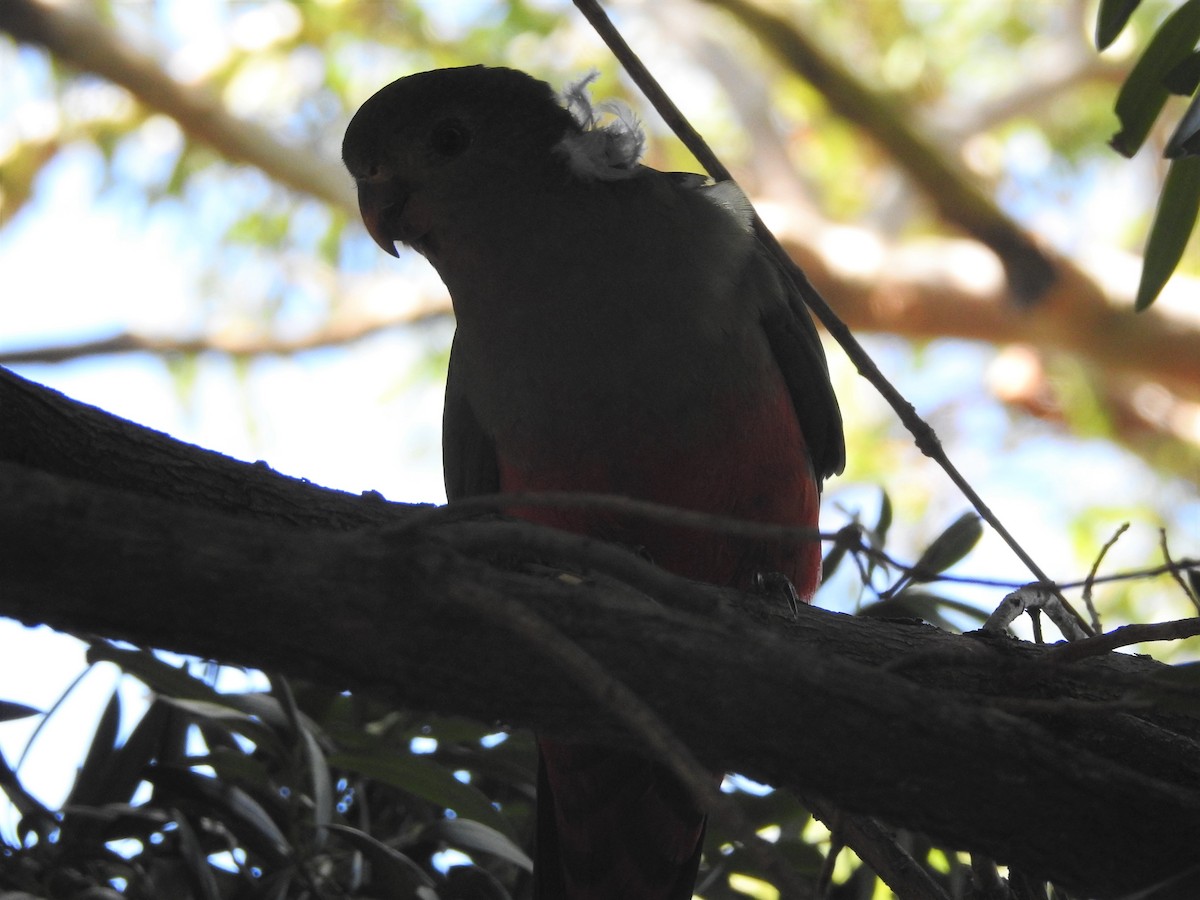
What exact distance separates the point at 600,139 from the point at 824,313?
3.35 ft

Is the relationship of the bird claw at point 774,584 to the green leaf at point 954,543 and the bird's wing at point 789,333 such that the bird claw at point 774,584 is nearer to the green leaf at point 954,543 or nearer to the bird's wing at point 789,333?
the green leaf at point 954,543

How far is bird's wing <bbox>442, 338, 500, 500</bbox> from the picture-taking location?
9.29 feet

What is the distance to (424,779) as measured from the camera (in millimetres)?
1974

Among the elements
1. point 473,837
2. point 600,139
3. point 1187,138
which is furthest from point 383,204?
point 1187,138

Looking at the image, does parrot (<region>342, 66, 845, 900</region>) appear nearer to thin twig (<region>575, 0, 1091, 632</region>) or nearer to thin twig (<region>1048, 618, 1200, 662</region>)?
thin twig (<region>575, 0, 1091, 632</region>)

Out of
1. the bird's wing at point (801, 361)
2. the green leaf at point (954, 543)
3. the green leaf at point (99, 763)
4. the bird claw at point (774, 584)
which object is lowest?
the green leaf at point (99, 763)

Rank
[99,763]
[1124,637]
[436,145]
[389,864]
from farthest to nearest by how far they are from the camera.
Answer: [436,145]
[99,763]
[389,864]
[1124,637]

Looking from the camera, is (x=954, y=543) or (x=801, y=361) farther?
(x=801, y=361)

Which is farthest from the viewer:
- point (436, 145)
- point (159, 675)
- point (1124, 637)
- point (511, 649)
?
point (436, 145)

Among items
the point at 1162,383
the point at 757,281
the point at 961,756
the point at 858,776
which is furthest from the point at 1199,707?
the point at 1162,383

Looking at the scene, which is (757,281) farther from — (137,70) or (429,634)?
(137,70)

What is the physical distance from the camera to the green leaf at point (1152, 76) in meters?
1.72

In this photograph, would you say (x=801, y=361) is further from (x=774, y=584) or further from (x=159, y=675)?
(x=159, y=675)

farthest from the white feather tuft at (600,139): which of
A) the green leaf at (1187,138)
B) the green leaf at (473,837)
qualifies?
the green leaf at (473,837)
